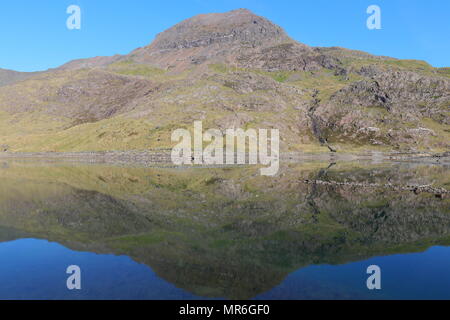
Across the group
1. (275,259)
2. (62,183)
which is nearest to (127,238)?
(275,259)

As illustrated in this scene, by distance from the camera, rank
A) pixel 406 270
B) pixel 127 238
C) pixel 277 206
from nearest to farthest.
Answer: pixel 406 270 → pixel 127 238 → pixel 277 206

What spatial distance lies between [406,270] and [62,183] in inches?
3207

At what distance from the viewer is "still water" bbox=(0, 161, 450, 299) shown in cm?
2361

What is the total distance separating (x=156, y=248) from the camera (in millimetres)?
33188

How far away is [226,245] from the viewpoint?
34.1m

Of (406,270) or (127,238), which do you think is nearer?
(406,270)

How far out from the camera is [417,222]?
4384 centimetres

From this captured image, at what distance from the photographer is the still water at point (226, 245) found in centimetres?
2361
